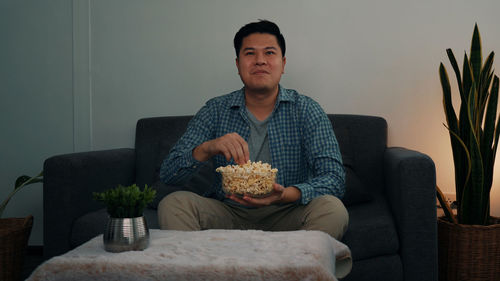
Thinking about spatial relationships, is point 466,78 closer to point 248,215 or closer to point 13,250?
point 248,215

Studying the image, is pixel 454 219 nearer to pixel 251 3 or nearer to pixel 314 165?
pixel 314 165

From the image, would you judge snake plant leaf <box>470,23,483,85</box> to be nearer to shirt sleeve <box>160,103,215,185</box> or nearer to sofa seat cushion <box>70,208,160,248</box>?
shirt sleeve <box>160,103,215,185</box>

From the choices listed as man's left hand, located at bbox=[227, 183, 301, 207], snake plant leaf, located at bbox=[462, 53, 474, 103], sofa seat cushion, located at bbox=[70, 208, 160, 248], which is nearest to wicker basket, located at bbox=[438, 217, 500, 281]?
snake plant leaf, located at bbox=[462, 53, 474, 103]

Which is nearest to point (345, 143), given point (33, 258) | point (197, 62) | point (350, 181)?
point (350, 181)

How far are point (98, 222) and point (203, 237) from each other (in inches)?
37.3

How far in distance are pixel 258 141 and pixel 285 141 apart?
12 centimetres

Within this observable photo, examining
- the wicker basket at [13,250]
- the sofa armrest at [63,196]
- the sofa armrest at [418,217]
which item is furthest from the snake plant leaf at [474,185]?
the wicker basket at [13,250]

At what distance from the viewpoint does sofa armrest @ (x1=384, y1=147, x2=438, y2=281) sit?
1.67 m

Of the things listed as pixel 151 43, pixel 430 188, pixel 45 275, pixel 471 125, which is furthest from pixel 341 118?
pixel 45 275

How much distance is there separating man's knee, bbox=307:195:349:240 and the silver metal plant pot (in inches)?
24.3

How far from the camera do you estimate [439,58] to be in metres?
2.62

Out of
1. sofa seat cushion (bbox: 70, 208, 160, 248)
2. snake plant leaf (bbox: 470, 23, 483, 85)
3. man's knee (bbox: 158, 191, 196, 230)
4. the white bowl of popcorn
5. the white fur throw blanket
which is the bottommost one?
sofa seat cushion (bbox: 70, 208, 160, 248)

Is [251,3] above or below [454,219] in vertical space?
above

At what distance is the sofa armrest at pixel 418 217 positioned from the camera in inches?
65.9
